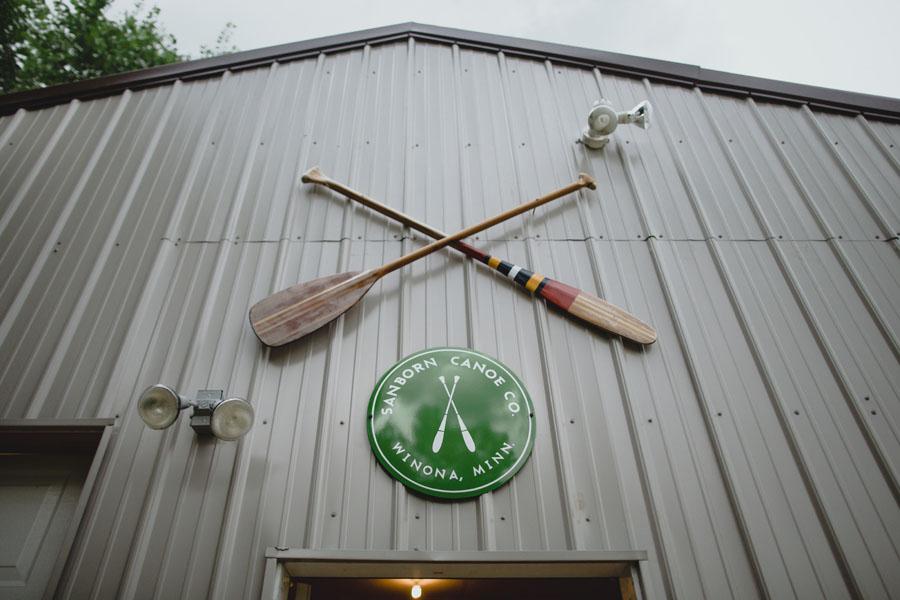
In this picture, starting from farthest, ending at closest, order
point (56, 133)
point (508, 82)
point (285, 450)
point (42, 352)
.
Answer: point (508, 82) < point (56, 133) < point (42, 352) < point (285, 450)

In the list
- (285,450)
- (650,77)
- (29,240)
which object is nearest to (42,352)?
(29,240)

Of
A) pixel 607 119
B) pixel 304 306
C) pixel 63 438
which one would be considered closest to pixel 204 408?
pixel 304 306

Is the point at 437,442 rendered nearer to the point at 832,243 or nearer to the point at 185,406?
the point at 185,406

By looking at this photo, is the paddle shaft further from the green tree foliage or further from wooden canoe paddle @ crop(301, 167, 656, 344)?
the green tree foliage

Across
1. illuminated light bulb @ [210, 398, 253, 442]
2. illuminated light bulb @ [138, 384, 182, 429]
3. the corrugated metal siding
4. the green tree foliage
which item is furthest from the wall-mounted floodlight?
the green tree foliage

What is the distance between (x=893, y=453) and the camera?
277 centimetres

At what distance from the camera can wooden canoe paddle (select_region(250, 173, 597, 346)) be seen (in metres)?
3.00

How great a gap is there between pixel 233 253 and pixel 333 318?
1039 millimetres

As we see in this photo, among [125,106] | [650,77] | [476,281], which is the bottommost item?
[476,281]

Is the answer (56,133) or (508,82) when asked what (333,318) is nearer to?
(508,82)

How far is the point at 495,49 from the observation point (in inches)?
197

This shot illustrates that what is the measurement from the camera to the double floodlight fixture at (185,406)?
2.37 m

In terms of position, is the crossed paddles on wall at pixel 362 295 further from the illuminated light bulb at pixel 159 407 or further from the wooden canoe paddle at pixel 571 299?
the illuminated light bulb at pixel 159 407

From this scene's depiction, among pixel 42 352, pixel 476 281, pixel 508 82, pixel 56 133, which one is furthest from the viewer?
pixel 508 82
